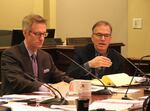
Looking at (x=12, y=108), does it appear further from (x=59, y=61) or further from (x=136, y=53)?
(x=136, y=53)

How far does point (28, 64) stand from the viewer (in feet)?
11.5

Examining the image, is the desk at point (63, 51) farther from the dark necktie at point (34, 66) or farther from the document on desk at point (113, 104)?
the document on desk at point (113, 104)

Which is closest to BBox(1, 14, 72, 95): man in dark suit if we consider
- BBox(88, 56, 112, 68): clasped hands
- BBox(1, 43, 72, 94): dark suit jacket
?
BBox(1, 43, 72, 94): dark suit jacket

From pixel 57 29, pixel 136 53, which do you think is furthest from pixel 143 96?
pixel 57 29

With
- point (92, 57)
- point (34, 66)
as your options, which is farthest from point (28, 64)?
point (92, 57)

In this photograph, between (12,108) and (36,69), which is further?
(36,69)

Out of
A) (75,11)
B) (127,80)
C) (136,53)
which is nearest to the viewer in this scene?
(127,80)

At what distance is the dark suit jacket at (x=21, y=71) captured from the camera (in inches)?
A: 130

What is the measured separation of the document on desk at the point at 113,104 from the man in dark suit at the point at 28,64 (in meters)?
0.71

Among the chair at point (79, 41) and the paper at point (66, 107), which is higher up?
the chair at point (79, 41)

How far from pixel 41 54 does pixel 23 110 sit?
140 centimetres

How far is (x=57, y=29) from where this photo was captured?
7426mm

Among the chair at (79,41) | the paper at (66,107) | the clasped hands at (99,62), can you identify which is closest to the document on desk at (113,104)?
the paper at (66,107)

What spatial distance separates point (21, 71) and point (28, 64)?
0.42 ft
